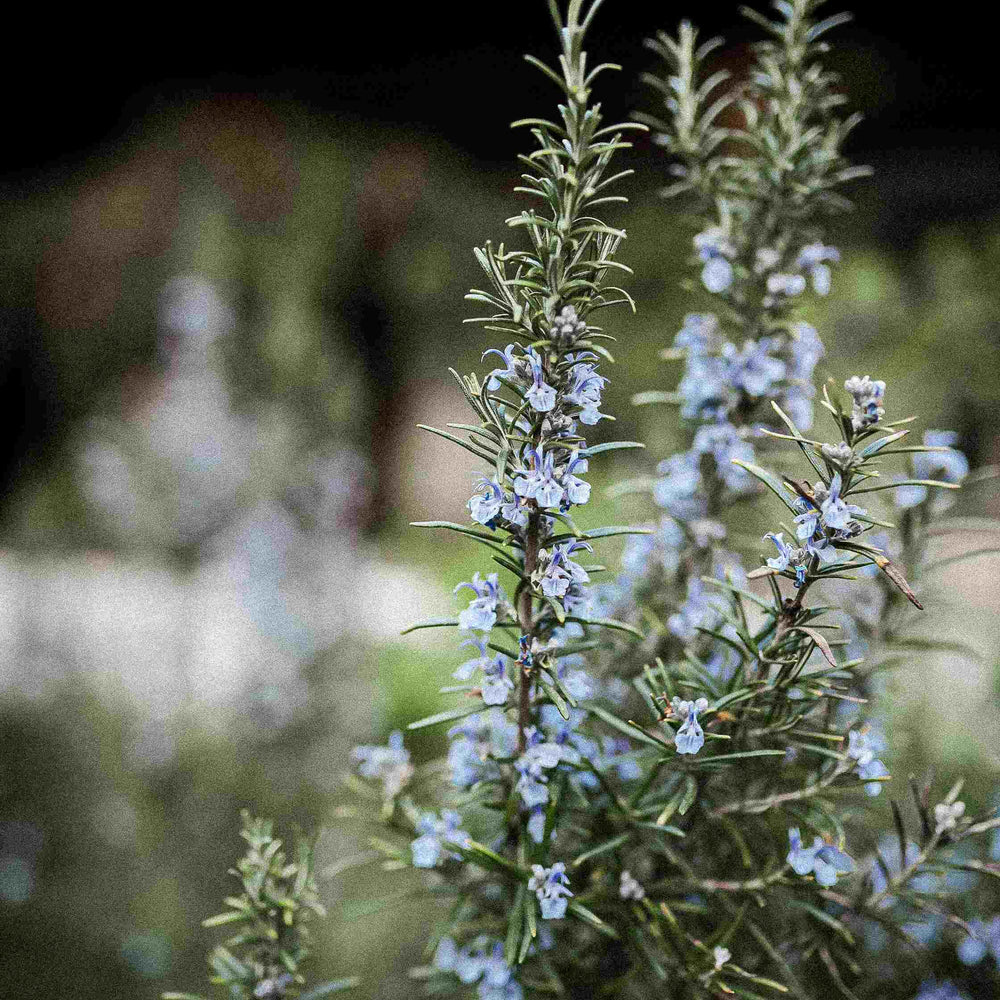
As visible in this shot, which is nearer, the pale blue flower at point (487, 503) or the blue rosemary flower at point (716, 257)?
the pale blue flower at point (487, 503)

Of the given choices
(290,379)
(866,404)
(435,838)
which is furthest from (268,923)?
(290,379)

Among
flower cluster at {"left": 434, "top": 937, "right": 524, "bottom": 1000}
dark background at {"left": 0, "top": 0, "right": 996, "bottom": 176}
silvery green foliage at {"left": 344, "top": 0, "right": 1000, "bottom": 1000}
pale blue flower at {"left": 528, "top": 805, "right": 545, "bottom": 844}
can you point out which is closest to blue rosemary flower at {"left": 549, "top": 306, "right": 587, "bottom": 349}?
silvery green foliage at {"left": 344, "top": 0, "right": 1000, "bottom": 1000}

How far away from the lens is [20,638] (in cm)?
238

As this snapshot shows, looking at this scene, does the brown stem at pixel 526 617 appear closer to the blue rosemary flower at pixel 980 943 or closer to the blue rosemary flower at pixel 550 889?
the blue rosemary flower at pixel 550 889

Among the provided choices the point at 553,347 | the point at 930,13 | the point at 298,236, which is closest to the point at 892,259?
the point at 930,13

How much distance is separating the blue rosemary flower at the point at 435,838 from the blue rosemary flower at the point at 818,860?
242 mm

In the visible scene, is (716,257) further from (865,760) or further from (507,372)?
(865,760)

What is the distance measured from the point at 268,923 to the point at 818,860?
428 mm

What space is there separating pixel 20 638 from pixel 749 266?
7.65 ft

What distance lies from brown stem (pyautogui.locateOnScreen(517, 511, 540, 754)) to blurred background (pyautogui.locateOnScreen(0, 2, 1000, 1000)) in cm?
27

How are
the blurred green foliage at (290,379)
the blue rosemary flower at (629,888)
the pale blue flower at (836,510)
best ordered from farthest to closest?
1. the blurred green foliage at (290,379)
2. the blue rosemary flower at (629,888)
3. the pale blue flower at (836,510)

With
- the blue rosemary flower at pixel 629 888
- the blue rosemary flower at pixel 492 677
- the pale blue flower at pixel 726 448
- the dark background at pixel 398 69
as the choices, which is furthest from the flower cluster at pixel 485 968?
the dark background at pixel 398 69

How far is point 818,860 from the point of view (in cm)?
62

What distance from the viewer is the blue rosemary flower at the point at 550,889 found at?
1.91 ft
